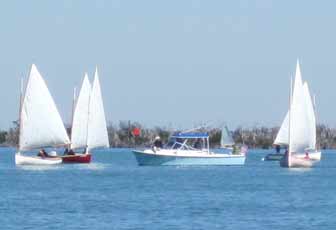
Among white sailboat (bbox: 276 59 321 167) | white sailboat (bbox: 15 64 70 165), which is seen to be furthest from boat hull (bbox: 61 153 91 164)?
white sailboat (bbox: 276 59 321 167)

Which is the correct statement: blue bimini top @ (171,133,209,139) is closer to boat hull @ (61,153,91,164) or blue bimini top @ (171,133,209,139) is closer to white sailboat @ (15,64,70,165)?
boat hull @ (61,153,91,164)

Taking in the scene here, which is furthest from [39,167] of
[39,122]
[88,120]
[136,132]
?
[136,132]

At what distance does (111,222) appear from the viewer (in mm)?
47094

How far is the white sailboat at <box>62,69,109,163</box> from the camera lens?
9450 centimetres

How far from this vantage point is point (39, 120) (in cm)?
8788

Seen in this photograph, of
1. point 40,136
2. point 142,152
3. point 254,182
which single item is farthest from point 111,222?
point 142,152

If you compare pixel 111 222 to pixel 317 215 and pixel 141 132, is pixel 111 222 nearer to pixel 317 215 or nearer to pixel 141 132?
pixel 317 215

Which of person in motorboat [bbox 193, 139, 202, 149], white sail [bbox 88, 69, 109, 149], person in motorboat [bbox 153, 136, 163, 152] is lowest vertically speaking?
person in motorboat [bbox 153, 136, 163, 152]

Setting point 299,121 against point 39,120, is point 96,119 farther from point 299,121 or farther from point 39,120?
point 299,121

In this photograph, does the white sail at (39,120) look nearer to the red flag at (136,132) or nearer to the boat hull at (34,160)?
the boat hull at (34,160)

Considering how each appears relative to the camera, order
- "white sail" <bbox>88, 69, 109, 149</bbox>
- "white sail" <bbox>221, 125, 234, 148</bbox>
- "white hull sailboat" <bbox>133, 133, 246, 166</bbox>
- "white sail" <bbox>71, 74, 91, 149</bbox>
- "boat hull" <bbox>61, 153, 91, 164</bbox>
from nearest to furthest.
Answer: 1. "white hull sailboat" <bbox>133, 133, 246, 166</bbox>
2. "boat hull" <bbox>61, 153, 91, 164</bbox>
3. "white sail" <bbox>88, 69, 109, 149</bbox>
4. "white sail" <bbox>71, 74, 91, 149</bbox>
5. "white sail" <bbox>221, 125, 234, 148</bbox>

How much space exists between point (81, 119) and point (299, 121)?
46.1 ft

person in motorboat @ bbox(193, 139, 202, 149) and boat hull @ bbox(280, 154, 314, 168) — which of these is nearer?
boat hull @ bbox(280, 154, 314, 168)

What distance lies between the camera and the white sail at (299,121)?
8738cm
